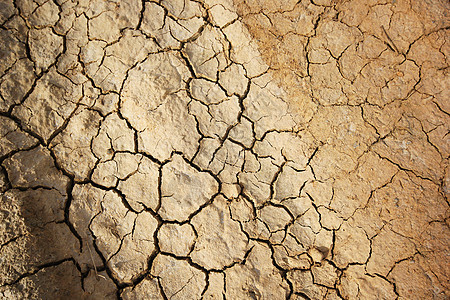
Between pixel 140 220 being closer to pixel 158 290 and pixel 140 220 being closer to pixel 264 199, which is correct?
pixel 158 290

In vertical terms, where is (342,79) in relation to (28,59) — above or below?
above

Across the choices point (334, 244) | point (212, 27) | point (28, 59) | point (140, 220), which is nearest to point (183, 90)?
point (212, 27)

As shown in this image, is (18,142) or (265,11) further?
(265,11)

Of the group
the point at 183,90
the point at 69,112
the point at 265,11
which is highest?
the point at 265,11

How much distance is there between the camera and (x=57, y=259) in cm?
193

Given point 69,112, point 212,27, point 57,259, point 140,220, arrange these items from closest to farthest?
point 57,259 < point 140,220 < point 69,112 < point 212,27

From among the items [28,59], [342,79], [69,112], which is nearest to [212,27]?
[342,79]

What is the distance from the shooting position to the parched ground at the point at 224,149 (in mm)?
1979

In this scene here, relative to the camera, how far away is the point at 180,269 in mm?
2006

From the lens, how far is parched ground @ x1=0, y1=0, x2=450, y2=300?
6.49 feet

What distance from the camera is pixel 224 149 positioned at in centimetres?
223

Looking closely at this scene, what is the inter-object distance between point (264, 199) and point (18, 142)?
194 centimetres

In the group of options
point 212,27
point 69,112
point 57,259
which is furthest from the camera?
point 212,27

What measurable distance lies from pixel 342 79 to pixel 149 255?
81.9 inches
